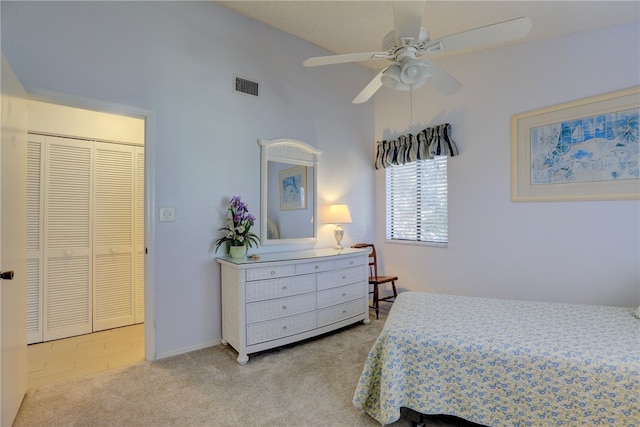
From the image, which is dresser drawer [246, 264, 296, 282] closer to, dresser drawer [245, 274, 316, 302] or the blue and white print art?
dresser drawer [245, 274, 316, 302]

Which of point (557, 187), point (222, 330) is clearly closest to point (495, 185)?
point (557, 187)

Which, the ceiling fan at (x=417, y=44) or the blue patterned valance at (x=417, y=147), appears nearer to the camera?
the ceiling fan at (x=417, y=44)

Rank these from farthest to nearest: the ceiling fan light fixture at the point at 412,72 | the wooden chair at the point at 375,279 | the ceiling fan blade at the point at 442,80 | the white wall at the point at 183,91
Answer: the wooden chair at the point at 375,279
the white wall at the point at 183,91
the ceiling fan blade at the point at 442,80
the ceiling fan light fixture at the point at 412,72

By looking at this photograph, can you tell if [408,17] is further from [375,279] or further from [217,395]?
[375,279]

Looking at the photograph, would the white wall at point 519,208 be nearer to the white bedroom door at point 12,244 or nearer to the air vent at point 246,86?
the air vent at point 246,86

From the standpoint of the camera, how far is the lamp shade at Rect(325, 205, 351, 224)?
11.3ft

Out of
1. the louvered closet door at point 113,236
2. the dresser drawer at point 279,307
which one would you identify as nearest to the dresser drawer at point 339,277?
the dresser drawer at point 279,307

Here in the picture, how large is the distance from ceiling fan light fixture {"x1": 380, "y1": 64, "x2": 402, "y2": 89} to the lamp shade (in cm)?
165

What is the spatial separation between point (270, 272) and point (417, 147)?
88.9 inches

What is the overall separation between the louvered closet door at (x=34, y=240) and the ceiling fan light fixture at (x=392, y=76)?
313 centimetres

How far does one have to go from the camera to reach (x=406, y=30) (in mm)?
1647

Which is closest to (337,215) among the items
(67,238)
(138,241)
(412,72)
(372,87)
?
(372,87)

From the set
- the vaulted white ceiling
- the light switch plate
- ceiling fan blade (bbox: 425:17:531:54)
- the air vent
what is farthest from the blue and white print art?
the light switch plate

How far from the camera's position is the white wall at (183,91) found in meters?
2.11
